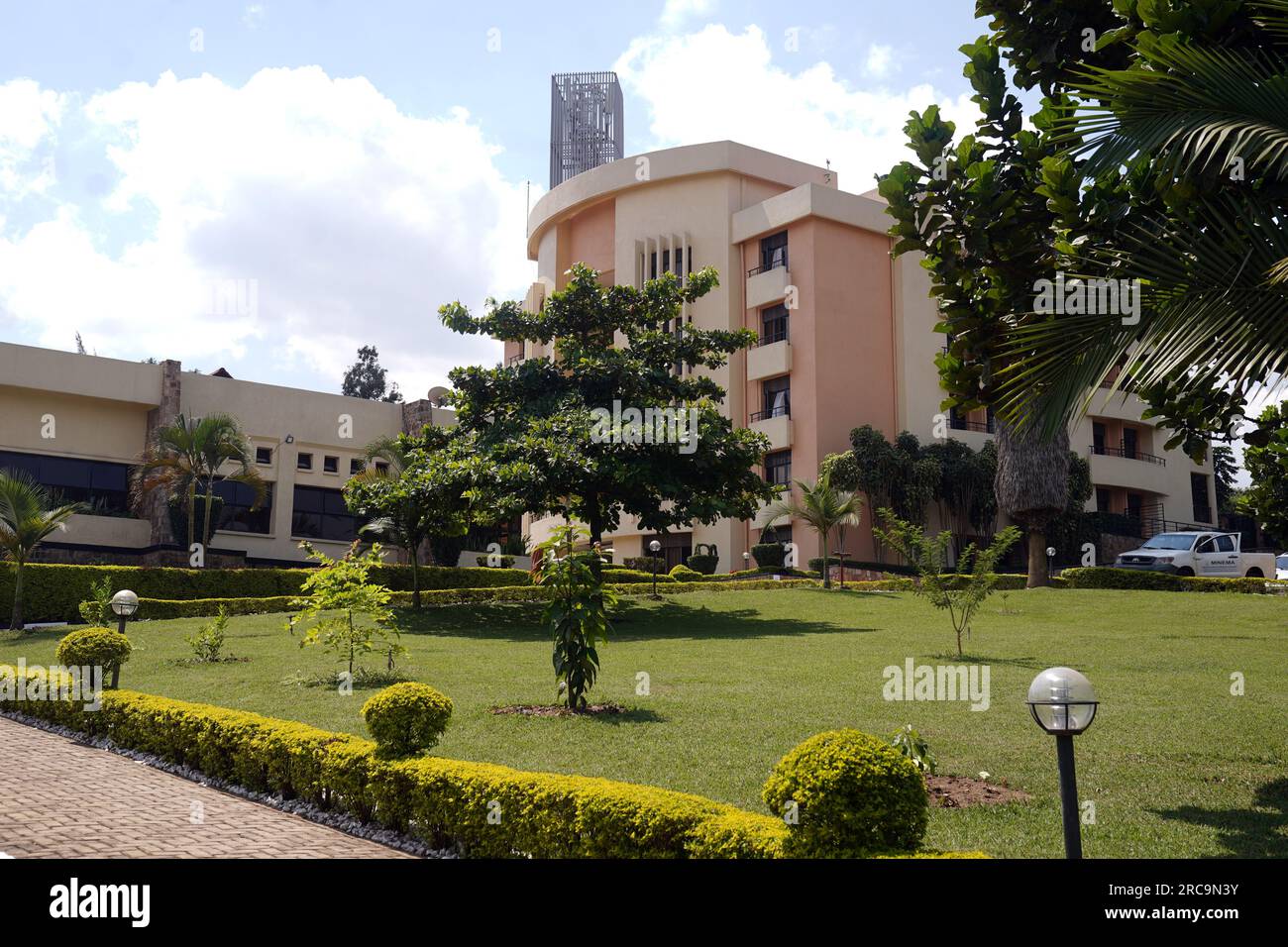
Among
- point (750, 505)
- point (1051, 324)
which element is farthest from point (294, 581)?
point (1051, 324)

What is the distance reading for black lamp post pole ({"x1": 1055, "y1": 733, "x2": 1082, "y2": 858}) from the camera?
491cm

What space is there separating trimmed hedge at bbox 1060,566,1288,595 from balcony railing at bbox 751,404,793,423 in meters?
13.5

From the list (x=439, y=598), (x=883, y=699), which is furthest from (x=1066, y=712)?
(x=439, y=598)

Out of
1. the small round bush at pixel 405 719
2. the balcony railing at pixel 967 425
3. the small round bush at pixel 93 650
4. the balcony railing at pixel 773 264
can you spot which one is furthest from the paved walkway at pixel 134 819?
the balcony railing at pixel 967 425

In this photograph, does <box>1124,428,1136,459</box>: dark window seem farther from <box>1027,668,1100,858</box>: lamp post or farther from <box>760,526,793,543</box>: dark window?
<box>1027,668,1100,858</box>: lamp post

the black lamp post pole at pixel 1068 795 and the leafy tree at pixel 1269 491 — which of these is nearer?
the black lamp post pole at pixel 1068 795

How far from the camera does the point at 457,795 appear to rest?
7.01 metres

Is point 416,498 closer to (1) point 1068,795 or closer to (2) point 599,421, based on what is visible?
(2) point 599,421

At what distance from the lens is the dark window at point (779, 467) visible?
38.3 metres

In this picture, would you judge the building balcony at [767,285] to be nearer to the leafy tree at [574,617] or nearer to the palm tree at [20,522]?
the palm tree at [20,522]

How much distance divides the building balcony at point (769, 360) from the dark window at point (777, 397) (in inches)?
19.9

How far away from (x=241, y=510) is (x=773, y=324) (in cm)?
2068
